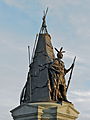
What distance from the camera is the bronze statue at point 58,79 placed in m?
36.2

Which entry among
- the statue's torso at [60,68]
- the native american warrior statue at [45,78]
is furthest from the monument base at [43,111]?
the statue's torso at [60,68]

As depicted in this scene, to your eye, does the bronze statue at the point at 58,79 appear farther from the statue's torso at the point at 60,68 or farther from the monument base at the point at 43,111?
the monument base at the point at 43,111

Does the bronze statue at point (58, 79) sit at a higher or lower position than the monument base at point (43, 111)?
higher

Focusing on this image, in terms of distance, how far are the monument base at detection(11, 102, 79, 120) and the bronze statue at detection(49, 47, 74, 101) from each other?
1.13m

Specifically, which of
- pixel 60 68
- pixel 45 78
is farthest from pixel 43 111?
pixel 60 68

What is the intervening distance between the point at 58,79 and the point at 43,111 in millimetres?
3707

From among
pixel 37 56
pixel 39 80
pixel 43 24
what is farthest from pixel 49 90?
pixel 43 24

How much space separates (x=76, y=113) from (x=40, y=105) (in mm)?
4301

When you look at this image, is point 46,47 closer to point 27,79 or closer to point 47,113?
point 27,79

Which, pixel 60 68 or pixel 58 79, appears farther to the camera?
pixel 60 68

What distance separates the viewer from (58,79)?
3659 centimetres

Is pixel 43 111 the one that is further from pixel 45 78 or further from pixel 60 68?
pixel 60 68

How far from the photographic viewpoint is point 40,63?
123 feet

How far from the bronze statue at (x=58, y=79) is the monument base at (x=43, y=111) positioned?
1.13 metres
